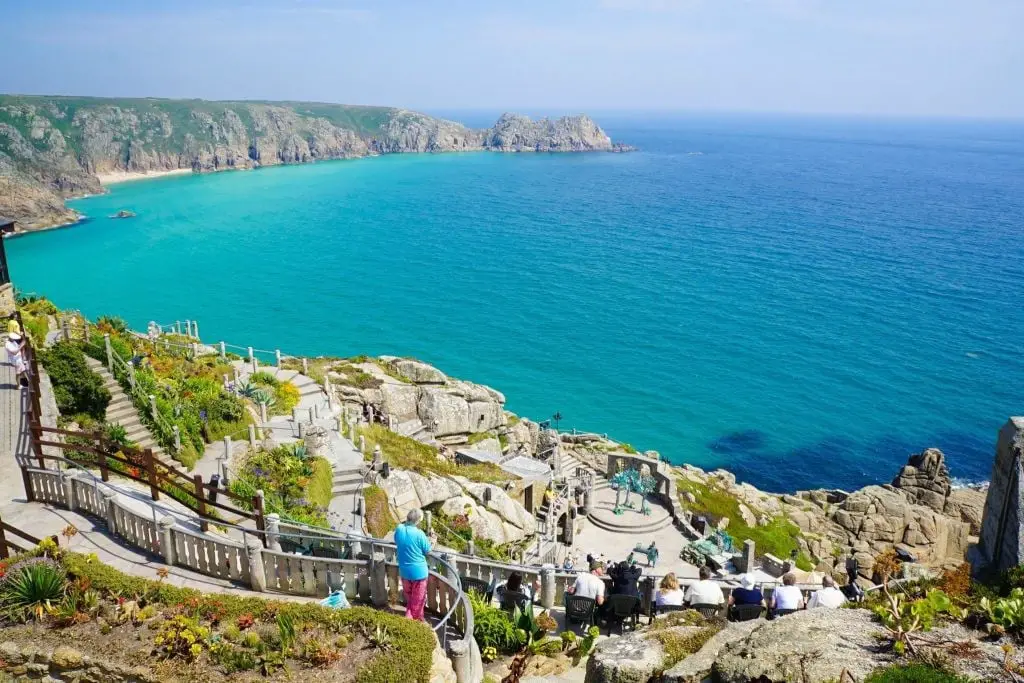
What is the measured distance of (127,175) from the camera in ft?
557

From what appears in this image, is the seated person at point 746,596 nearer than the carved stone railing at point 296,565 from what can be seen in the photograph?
No

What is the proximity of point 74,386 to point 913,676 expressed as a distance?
21898mm

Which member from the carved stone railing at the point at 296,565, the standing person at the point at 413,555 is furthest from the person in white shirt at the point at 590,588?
the standing person at the point at 413,555

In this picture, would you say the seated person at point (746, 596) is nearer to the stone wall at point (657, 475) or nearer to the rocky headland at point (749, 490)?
the stone wall at point (657, 475)

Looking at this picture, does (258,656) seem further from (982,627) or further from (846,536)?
(846,536)

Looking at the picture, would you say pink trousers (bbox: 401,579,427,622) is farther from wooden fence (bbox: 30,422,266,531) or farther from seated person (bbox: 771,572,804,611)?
seated person (bbox: 771,572,804,611)

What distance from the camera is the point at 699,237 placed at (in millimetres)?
99000

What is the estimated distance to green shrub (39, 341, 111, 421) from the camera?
1975 cm

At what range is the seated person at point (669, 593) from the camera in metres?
12.9

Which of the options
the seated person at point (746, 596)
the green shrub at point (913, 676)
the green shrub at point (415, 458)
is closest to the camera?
the green shrub at point (913, 676)

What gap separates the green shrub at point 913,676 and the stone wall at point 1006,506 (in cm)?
882

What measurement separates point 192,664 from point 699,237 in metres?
98.0

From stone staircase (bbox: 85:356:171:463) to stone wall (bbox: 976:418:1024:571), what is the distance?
2175 cm

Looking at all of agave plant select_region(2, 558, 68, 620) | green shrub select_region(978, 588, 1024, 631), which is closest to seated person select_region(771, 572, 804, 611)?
green shrub select_region(978, 588, 1024, 631)
